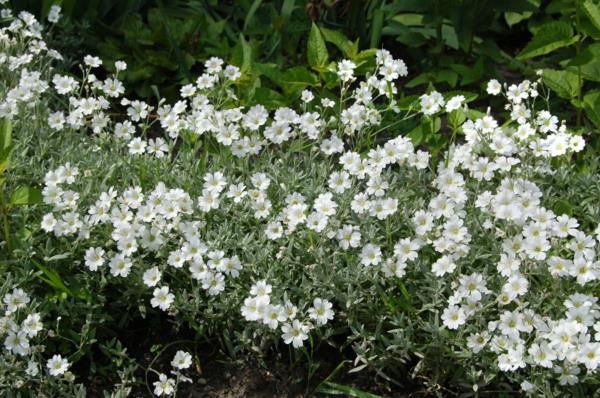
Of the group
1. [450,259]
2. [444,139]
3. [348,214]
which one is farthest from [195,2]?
[450,259]

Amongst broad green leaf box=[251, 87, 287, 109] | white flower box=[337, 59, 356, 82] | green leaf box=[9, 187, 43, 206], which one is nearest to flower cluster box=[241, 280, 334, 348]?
green leaf box=[9, 187, 43, 206]

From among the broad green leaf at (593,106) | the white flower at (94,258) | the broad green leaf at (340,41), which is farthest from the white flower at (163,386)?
the broad green leaf at (593,106)

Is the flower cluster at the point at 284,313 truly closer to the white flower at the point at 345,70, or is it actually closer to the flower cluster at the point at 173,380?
the flower cluster at the point at 173,380

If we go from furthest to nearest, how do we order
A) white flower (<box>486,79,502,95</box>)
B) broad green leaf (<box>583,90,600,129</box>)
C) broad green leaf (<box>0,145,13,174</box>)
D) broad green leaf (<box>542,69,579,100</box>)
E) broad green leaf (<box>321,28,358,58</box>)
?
1. broad green leaf (<box>321,28,358,58</box>)
2. broad green leaf (<box>542,69,579,100</box>)
3. broad green leaf (<box>583,90,600,129</box>)
4. white flower (<box>486,79,502,95</box>)
5. broad green leaf (<box>0,145,13,174</box>)

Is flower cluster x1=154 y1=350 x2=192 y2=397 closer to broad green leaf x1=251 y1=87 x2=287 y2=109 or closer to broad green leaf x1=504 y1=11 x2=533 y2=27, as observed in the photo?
broad green leaf x1=251 y1=87 x2=287 y2=109

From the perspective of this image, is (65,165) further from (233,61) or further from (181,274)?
(233,61)

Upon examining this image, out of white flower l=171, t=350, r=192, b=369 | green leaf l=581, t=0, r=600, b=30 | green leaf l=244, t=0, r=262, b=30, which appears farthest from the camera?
green leaf l=244, t=0, r=262, b=30
